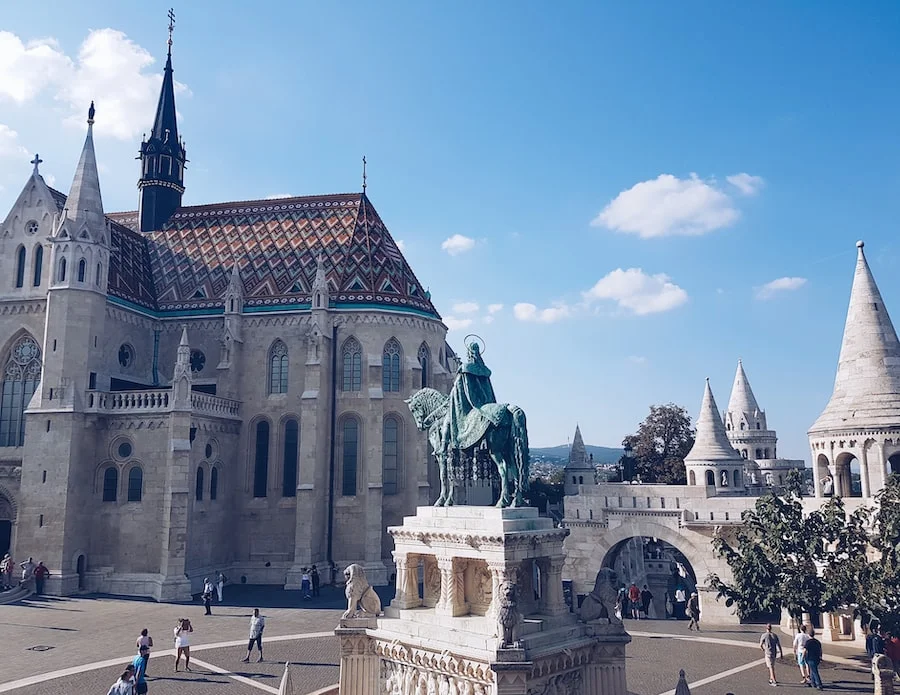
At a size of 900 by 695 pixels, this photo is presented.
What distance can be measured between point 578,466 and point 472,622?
46.0 m

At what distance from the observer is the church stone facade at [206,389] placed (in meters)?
27.8

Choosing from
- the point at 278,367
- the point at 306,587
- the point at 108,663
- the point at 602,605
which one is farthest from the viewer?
the point at 278,367

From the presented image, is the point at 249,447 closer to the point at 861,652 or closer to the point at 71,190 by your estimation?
the point at 71,190

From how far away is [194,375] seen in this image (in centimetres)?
3469

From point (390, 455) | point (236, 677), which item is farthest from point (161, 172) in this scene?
point (236, 677)

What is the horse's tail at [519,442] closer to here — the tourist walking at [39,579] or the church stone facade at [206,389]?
the church stone facade at [206,389]

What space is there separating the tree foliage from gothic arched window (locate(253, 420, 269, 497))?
→ 20949 millimetres

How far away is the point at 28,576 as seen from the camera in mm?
26281

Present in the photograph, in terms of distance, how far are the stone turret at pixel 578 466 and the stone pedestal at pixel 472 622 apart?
43135mm

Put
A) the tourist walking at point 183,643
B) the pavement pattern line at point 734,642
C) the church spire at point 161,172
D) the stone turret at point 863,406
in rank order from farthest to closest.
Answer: the church spire at point 161,172, the stone turret at point 863,406, the pavement pattern line at point 734,642, the tourist walking at point 183,643

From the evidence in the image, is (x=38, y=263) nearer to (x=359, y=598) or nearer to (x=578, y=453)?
(x=359, y=598)

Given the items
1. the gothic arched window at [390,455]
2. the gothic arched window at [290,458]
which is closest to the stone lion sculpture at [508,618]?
the gothic arched window at [390,455]

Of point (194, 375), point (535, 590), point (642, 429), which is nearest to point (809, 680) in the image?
point (535, 590)

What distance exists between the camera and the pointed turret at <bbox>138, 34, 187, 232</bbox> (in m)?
40.7
